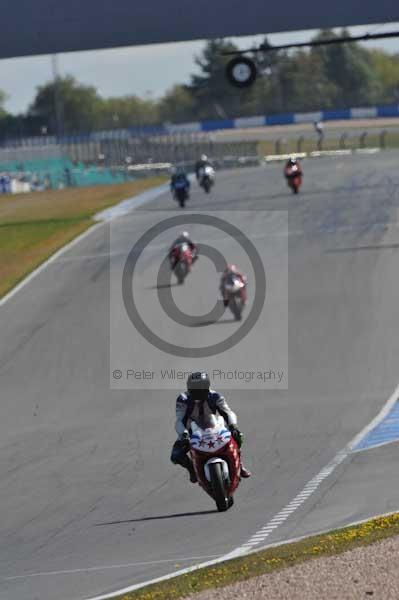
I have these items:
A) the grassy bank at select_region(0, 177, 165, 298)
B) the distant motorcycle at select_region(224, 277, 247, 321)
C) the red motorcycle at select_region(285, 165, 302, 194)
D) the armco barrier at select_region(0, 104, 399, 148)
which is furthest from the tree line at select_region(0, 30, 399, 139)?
the distant motorcycle at select_region(224, 277, 247, 321)

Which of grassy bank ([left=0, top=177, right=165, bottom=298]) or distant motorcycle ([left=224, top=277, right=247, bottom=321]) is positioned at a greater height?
distant motorcycle ([left=224, top=277, right=247, bottom=321])

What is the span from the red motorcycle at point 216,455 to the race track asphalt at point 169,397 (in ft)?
0.81

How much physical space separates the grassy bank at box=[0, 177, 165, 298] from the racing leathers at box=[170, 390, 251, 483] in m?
20.0

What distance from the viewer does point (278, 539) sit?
38.4 feet

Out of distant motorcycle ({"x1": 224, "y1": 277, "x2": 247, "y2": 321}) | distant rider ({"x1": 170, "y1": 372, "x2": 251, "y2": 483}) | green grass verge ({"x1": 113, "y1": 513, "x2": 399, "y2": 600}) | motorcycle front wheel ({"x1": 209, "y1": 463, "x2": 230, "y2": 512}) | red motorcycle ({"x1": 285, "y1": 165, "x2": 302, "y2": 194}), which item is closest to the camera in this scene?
green grass verge ({"x1": 113, "y1": 513, "x2": 399, "y2": 600})

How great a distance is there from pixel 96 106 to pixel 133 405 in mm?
150342

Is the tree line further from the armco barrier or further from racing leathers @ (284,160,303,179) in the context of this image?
racing leathers @ (284,160,303,179)

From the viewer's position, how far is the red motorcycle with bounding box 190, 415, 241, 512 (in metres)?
13.1

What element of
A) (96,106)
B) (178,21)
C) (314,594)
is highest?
(178,21)

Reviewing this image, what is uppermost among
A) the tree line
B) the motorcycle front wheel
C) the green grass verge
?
the green grass verge

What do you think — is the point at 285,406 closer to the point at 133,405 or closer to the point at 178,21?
the point at 133,405

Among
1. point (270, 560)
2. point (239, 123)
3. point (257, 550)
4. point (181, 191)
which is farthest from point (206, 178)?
point (270, 560)

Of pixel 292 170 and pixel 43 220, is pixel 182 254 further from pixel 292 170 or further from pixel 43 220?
pixel 43 220

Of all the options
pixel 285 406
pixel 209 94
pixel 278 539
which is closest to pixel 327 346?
pixel 285 406
